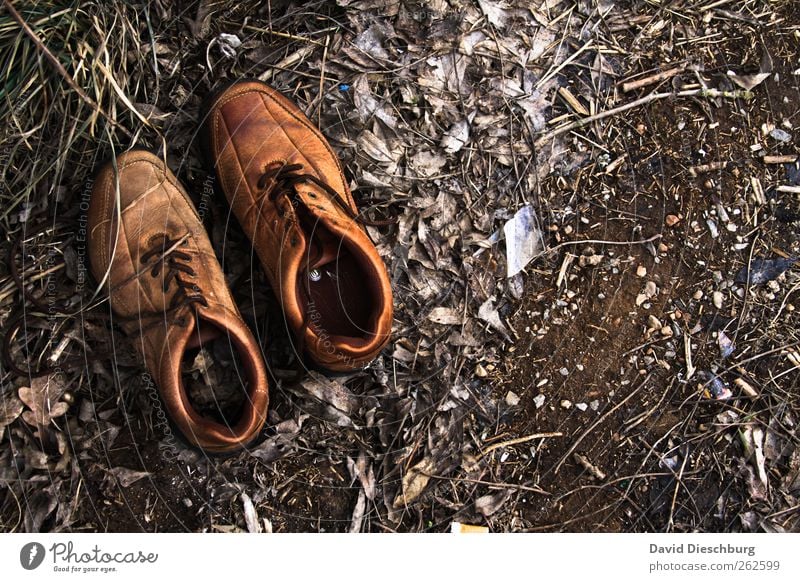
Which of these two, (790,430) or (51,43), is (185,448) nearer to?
(51,43)

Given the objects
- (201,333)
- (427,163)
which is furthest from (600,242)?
(201,333)

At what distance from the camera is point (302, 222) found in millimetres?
2211

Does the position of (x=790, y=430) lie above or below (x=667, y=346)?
below

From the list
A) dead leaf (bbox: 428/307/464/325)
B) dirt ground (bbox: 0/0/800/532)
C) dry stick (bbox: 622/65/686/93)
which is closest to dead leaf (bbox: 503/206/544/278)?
dirt ground (bbox: 0/0/800/532)

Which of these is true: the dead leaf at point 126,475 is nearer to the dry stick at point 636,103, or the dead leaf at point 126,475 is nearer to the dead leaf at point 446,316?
the dead leaf at point 446,316

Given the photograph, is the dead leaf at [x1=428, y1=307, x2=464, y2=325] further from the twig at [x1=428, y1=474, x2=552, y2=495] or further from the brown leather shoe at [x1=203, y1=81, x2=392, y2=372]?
A: the twig at [x1=428, y1=474, x2=552, y2=495]

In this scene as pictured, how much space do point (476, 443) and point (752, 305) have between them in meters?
0.99

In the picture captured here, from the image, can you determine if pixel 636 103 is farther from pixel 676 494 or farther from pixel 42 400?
pixel 42 400

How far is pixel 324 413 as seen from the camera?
2270mm

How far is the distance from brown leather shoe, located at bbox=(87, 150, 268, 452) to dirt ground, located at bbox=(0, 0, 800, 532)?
0.28 feet

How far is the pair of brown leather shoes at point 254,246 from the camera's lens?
2.09 meters

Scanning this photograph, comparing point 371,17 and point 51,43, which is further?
point 371,17

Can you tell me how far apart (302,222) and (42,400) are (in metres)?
0.94
